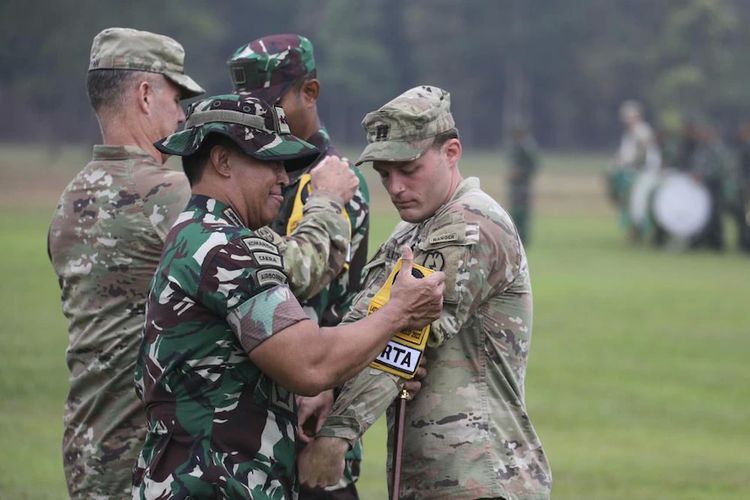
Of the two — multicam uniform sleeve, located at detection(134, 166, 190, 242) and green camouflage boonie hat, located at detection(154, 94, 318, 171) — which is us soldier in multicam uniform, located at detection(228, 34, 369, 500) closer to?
multicam uniform sleeve, located at detection(134, 166, 190, 242)

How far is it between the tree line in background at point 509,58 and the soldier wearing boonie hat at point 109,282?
232 ft

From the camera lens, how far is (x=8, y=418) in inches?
409

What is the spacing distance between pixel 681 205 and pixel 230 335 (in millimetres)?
23334

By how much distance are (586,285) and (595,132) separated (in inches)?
2581

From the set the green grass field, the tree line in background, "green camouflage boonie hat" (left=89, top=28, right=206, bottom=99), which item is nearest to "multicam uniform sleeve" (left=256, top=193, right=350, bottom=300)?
"green camouflage boonie hat" (left=89, top=28, right=206, bottom=99)

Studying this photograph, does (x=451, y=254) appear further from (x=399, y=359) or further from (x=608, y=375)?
(x=608, y=375)

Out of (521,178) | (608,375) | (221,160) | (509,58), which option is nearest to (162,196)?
(221,160)

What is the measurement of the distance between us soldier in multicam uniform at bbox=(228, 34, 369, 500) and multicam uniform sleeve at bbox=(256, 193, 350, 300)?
38 centimetres

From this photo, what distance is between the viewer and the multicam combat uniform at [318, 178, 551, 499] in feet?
13.6

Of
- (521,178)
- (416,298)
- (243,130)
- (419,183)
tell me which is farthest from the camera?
(521,178)

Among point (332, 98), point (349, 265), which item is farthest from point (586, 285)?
point (332, 98)

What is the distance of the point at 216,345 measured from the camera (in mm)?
3732

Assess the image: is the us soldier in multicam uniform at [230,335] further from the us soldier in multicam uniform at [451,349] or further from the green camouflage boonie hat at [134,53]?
the green camouflage boonie hat at [134,53]

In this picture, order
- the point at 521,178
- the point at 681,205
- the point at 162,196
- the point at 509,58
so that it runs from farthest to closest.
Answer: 1. the point at 509,58
2. the point at 521,178
3. the point at 681,205
4. the point at 162,196
